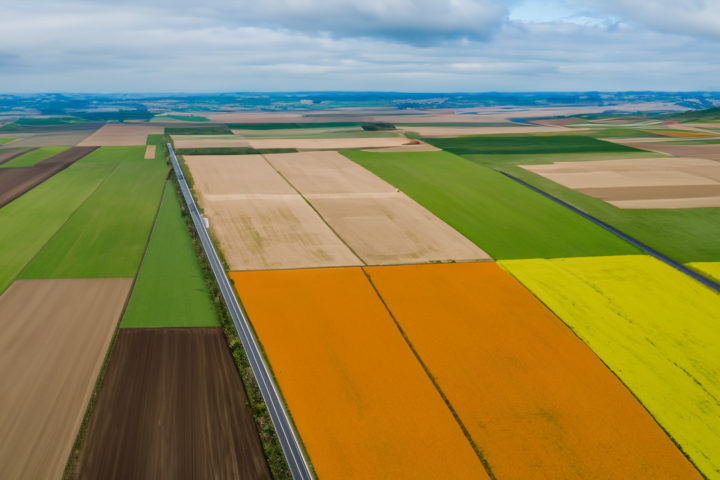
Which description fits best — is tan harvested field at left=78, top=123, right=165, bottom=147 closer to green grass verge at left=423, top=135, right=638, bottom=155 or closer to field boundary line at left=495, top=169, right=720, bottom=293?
green grass verge at left=423, top=135, right=638, bottom=155

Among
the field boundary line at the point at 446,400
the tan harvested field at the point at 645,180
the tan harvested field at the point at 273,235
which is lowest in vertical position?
the field boundary line at the point at 446,400

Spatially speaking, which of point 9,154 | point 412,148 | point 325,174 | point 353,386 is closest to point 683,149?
point 412,148

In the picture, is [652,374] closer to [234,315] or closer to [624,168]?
[234,315]

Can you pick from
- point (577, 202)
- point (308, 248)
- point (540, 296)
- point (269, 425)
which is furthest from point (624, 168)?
point (269, 425)

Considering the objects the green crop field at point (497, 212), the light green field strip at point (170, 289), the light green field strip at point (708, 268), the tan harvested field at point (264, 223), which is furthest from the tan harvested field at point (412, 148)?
the light green field strip at point (708, 268)

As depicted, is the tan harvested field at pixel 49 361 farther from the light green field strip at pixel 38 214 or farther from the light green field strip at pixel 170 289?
the light green field strip at pixel 38 214

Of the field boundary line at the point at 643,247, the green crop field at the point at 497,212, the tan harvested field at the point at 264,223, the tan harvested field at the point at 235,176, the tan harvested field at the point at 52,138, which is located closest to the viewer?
the field boundary line at the point at 643,247

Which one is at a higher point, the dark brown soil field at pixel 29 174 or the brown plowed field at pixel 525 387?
the dark brown soil field at pixel 29 174

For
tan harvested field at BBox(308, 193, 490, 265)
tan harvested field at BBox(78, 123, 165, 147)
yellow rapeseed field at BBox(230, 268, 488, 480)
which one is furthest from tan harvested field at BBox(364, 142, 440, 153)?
yellow rapeseed field at BBox(230, 268, 488, 480)
